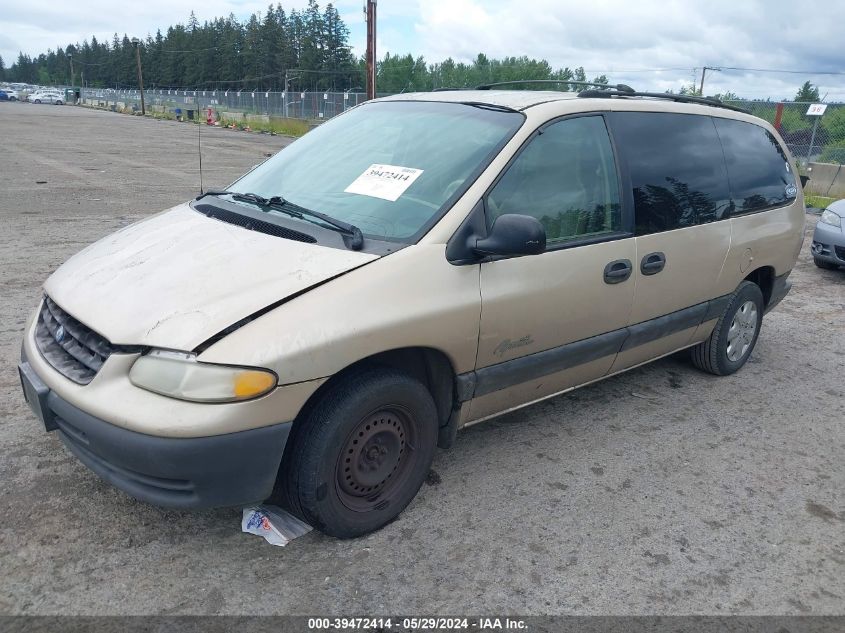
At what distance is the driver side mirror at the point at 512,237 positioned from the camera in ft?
9.01

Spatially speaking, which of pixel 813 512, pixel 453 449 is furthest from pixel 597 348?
pixel 813 512

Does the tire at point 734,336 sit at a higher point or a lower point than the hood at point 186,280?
lower

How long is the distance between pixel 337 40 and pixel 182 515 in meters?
97.1

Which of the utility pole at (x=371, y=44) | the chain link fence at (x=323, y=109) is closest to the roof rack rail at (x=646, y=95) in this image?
the chain link fence at (x=323, y=109)

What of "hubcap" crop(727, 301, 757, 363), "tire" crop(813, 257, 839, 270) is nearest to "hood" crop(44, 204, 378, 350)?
"hubcap" crop(727, 301, 757, 363)

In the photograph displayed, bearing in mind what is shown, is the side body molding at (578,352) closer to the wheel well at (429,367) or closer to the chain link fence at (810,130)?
the wheel well at (429,367)

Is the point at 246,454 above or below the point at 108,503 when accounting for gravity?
above

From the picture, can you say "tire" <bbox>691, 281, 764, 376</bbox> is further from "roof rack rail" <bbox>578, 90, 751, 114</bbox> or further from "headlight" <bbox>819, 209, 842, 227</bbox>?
"headlight" <bbox>819, 209, 842, 227</bbox>

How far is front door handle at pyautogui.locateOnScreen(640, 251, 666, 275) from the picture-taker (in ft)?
11.9

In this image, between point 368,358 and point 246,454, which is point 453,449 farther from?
point 246,454

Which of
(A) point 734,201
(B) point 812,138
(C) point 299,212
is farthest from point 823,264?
(B) point 812,138

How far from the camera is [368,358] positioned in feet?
8.73

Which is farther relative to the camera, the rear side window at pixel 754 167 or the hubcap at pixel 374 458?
the rear side window at pixel 754 167

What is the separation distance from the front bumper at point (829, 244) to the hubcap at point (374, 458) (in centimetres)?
681
